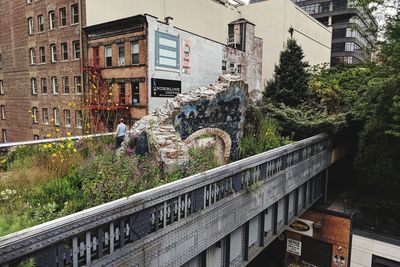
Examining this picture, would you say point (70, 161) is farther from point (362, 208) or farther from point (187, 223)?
point (362, 208)

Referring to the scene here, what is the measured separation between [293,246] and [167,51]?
51.5 feet

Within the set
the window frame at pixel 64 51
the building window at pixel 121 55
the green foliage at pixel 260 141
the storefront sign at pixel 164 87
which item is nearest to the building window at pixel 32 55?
the window frame at pixel 64 51

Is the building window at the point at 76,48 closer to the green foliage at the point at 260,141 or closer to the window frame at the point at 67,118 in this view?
the window frame at the point at 67,118

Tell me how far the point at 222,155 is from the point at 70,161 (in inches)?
166

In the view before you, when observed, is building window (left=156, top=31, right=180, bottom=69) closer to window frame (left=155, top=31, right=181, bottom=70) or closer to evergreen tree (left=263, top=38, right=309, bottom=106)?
window frame (left=155, top=31, right=181, bottom=70)

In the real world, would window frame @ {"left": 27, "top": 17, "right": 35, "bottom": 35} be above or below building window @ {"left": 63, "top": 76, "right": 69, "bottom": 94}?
above

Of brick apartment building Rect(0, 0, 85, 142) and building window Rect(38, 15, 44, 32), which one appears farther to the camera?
building window Rect(38, 15, 44, 32)

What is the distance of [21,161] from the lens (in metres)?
7.59

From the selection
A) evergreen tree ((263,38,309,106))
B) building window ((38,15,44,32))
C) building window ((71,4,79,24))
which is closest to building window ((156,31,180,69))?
building window ((71,4,79,24))

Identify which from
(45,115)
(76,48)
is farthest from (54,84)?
(76,48)

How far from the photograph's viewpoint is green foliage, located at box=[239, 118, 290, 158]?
1006cm

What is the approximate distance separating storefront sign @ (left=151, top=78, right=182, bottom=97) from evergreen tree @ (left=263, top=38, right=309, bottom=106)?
8.16 metres

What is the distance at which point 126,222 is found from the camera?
4.36m

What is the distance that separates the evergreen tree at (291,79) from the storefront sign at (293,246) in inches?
308
